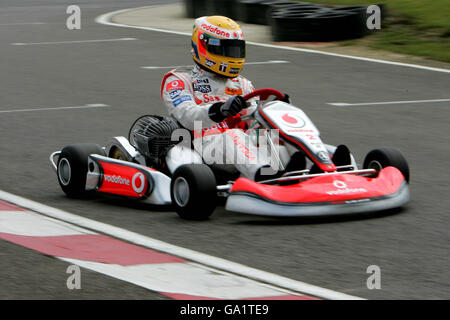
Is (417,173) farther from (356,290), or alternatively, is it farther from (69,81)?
(69,81)

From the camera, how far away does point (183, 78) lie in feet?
22.5

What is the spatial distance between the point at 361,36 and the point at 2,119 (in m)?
7.19

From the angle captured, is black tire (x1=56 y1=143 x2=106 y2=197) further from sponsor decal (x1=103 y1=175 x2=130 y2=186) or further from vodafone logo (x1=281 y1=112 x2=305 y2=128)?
vodafone logo (x1=281 y1=112 x2=305 y2=128)

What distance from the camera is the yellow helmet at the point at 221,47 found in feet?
22.6

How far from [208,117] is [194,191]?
2.54ft

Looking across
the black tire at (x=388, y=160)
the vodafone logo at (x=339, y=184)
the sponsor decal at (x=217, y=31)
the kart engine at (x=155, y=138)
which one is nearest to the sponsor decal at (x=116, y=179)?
the kart engine at (x=155, y=138)

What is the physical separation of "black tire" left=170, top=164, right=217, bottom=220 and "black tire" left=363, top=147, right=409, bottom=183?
4.11 ft

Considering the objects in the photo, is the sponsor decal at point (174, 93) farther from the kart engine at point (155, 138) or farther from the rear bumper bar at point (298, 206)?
the rear bumper bar at point (298, 206)

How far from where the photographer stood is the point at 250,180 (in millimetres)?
6039

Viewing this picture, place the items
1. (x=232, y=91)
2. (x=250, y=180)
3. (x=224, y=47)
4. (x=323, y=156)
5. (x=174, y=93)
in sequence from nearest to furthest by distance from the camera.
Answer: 1. (x=250, y=180)
2. (x=323, y=156)
3. (x=174, y=93)
4. (x=224, y=47)
5. (x=232, y=91)

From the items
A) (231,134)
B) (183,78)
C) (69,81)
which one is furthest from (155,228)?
(69,81)

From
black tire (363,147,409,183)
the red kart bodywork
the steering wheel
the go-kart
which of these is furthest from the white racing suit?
black tire (363,147,409,183)

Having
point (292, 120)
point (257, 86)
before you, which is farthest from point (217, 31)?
point (257, 86)

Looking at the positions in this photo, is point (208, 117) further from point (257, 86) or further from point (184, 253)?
point (257, 86)
